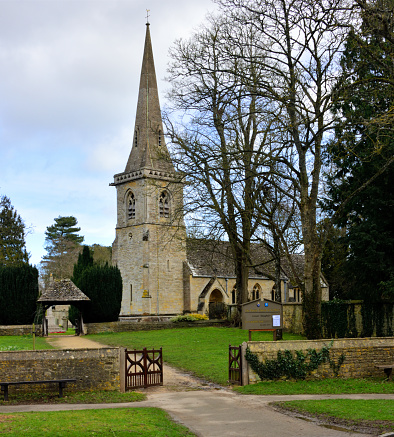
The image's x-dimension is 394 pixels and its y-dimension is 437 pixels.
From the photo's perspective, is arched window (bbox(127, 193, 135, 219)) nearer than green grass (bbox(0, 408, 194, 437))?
No

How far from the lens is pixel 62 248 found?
75.8 meters

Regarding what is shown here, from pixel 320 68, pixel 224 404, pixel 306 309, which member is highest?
pixel 320 68

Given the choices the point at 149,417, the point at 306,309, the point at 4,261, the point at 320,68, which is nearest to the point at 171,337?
the point at 306,309

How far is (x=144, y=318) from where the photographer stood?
4466 centimetres

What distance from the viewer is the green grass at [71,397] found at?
1267cm

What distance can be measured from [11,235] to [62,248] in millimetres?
20177

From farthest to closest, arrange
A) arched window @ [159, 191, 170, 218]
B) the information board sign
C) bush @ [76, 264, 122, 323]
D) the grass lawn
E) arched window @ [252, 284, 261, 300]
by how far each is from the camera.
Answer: arched window @ [252, 284, 261, 300], arched window @ [159, 191, 170, 218], bush @ [76, 264, 122, 323], the information board sign, the grass lawn

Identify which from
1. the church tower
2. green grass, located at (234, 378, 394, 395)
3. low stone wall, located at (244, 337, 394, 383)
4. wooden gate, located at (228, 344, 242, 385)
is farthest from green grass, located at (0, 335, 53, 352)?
the church tower

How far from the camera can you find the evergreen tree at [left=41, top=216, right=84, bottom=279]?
2795 inches

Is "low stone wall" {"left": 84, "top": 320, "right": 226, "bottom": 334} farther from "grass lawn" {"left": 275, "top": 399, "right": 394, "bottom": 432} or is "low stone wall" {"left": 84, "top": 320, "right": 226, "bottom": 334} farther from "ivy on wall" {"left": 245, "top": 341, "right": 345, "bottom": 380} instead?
"grass lawn" {"left": 275, "top": 399, "right": 394, "bottom": 432}

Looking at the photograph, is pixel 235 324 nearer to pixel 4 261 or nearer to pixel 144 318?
pixel 144 318

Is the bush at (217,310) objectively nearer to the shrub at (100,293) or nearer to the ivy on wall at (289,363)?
the shrub at (100,293)

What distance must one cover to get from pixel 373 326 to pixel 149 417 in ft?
54.3

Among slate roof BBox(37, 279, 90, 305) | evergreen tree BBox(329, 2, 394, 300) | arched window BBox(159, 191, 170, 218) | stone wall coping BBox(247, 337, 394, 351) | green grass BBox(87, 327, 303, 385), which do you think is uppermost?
arched window BBox(159, 191, 170, 218)
